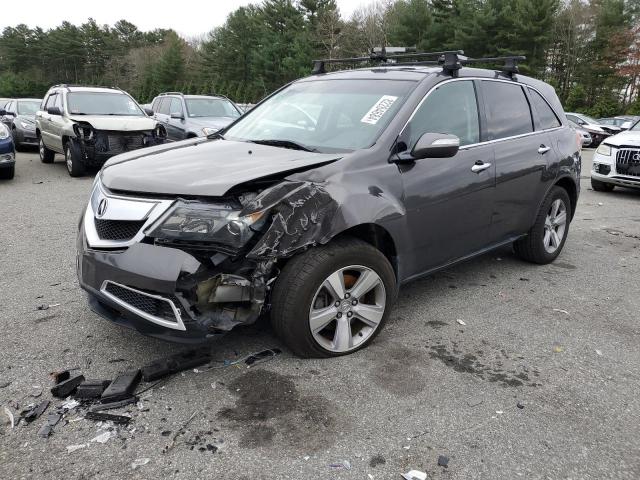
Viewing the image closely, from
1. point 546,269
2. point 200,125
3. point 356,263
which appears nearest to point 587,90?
point 200,125

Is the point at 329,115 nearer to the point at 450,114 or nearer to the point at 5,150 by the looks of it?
the point at 450,114

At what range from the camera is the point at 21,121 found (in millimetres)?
15227

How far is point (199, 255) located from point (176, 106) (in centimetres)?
1078

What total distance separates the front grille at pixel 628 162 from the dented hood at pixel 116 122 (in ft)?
29.7

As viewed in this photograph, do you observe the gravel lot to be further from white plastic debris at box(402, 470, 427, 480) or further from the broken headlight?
the broken headlight

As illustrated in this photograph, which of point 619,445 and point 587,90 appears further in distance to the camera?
point 587,90

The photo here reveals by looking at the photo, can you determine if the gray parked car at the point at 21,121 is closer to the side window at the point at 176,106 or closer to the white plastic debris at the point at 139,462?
the side window at the point at 176,106

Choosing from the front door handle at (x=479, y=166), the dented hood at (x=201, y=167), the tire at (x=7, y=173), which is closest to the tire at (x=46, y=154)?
the tire at (x=7, y=173)

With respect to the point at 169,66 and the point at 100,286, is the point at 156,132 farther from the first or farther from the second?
the point at 169,66

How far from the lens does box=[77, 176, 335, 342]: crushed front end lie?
9.18 feet

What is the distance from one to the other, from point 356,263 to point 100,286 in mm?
1471

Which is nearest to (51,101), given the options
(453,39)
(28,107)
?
(28,107)

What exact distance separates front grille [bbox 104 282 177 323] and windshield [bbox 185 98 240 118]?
9.96 m

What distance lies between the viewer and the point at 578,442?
2.58 m
